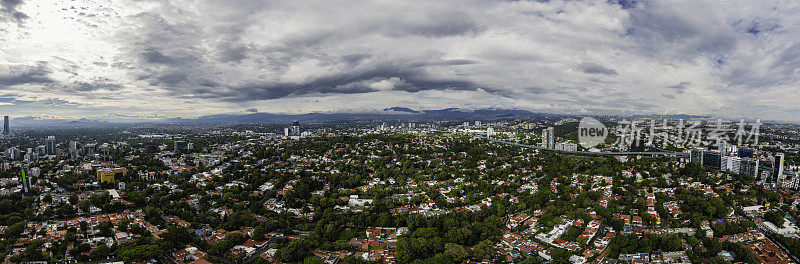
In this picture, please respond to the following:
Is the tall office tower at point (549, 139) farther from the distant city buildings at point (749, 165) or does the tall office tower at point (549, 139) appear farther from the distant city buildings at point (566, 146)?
the distant city buildings at point (749, 165)

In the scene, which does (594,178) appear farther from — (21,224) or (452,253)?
(21,224)

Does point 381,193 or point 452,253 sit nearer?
point 452,253

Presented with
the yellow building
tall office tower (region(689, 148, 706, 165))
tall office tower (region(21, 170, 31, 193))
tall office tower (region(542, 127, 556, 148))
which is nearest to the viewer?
tall office tower (region(21, 170, 31, 193))

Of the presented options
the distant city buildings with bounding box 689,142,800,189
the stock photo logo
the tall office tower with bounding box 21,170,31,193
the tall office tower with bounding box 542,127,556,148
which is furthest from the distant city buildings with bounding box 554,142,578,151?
the tall office tower with bounding box 21,170,31,193

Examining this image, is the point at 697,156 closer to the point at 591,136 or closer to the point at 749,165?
the point at 749,165

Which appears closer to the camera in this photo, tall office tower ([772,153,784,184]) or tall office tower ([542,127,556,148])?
tall office tower ([772,153,784,184])

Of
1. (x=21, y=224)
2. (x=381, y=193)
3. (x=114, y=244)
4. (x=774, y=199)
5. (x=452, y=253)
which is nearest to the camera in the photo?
(x=452, y=253)

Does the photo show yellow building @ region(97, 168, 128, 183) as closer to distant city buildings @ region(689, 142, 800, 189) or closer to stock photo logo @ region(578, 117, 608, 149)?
distant city buildings @ region(689, 142, 800, 189)

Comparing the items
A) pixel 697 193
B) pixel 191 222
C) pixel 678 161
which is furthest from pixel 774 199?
pixel 191 222

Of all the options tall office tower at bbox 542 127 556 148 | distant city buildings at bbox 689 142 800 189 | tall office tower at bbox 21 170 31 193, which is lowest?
tall office tower at bbox 21 170 31 193

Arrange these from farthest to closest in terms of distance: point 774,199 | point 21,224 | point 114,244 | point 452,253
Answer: point 774,199, point 21,224, point 114,244, point 452,253
